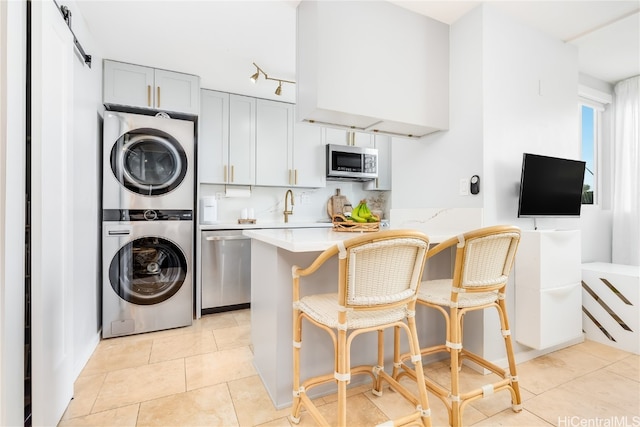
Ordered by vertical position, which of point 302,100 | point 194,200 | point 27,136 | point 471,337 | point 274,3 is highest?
point 274,3

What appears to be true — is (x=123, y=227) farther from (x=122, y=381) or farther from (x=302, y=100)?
(x=302, y=100)

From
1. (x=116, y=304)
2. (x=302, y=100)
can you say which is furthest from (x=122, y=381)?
(x=302, y=100)

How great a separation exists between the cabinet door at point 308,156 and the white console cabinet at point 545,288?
8.20 ft

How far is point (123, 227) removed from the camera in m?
2.69

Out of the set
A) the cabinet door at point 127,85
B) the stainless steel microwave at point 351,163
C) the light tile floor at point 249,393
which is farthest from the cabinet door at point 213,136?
the light tile floor at point 249,393

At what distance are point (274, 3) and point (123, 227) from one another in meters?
2.20

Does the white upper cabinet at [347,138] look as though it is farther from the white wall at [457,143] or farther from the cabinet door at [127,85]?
the cabinet door at [127,85]

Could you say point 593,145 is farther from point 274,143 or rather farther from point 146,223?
point 146,223

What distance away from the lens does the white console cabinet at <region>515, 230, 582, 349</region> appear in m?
2.09

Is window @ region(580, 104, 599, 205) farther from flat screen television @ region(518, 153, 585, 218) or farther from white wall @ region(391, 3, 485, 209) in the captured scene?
white wall @ region(391, 3, 485, 209)

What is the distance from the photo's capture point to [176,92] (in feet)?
9.87

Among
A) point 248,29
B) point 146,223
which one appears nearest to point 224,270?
point 146,223

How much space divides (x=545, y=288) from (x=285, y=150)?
2968mm

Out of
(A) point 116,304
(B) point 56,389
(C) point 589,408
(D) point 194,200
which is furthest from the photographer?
(D) point 194,200
